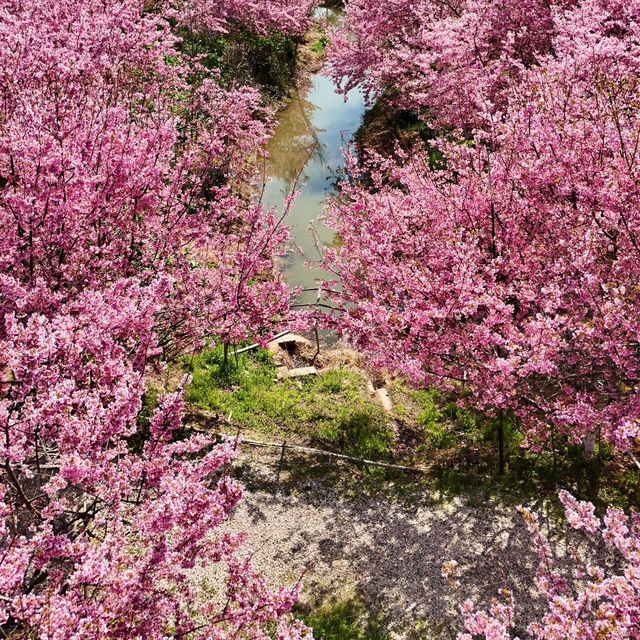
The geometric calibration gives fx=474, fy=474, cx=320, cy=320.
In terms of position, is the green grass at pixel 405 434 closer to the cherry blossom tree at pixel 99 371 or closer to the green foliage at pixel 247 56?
the cherry blossom tree at pixel 99 371

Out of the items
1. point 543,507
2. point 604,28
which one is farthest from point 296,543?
point 604,28

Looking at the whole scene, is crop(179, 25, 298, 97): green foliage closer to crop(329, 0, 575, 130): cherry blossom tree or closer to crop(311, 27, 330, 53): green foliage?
crop(311, 27, 330, 53): green foliage

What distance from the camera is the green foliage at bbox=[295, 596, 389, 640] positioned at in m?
4.41

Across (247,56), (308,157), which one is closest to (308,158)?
(308,157)

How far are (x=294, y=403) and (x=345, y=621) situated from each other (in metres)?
3.16

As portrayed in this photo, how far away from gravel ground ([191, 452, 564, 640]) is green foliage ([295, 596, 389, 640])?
0.34 ft

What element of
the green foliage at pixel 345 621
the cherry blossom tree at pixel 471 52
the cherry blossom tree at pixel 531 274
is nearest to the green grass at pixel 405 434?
the cherry blossom tree at pixel 531 274

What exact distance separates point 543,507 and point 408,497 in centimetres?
151

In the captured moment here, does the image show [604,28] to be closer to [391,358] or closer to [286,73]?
[391,358]

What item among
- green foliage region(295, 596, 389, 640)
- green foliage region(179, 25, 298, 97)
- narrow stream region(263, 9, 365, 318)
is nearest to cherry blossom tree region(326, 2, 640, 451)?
green foliage region(295, 596, 389, 640)

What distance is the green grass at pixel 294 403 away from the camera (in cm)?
660

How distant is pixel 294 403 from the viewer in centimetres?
716

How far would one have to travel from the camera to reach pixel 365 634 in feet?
14.5

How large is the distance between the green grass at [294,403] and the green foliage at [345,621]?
198 cm
